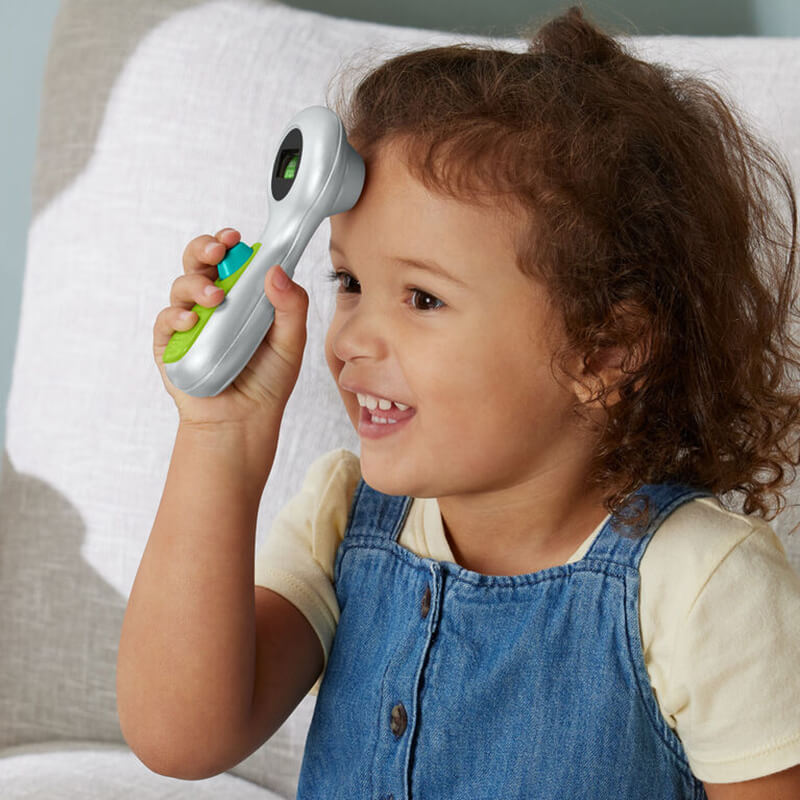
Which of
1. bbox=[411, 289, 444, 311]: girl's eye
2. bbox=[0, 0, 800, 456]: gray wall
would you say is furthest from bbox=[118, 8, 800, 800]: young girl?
bbox=[0, 0, 800, 456]: gray wall

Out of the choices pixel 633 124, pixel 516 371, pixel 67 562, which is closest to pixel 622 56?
pixel 633 124

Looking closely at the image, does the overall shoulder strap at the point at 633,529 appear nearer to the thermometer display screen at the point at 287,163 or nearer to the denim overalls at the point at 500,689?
the denim overalls at the point at 500,689

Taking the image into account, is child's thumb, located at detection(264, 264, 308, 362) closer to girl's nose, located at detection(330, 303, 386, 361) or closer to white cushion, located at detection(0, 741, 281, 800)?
girl's nose, located at detection(330, 303, 386, 361)

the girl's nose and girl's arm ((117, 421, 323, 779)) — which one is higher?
the girl's nose

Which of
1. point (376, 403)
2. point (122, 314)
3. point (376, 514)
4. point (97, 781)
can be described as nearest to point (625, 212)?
point (376, 403)

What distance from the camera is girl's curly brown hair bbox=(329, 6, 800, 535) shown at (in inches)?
27.3

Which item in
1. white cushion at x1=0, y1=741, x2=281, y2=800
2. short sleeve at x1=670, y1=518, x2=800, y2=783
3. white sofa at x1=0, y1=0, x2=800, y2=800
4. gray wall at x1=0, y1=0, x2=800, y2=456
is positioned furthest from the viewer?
gray wall at x1=0, y1=0, x2=800, y2=456

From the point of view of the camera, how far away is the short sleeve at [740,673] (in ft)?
2.20

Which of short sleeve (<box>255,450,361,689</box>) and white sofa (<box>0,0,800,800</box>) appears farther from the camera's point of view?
white sofa (<box>0,0,800,800</box>)

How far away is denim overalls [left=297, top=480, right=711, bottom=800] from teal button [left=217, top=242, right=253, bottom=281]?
253mm

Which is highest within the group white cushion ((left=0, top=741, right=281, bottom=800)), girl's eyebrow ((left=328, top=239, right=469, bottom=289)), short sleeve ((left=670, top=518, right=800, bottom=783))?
girl's eyebrow ((left=328, top=239, right=469, bottom=289))

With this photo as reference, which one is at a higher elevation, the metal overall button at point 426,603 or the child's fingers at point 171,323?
the child's fingers at point 171,323

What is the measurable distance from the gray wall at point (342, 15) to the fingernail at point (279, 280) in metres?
0.52

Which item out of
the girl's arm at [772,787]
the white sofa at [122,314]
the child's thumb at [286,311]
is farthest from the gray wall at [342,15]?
the girl's arm at [772,787]
